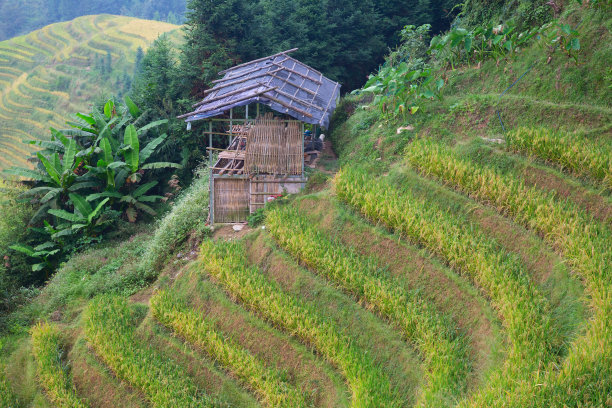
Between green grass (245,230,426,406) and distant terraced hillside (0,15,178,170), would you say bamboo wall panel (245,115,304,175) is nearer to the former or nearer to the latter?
green grass (245,230,426,406)

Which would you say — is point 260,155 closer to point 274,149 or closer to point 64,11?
point 274,149

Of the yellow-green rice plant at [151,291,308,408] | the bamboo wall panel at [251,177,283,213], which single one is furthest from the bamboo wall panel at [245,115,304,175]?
the yellow-green rice plant at [151,291,308,408]

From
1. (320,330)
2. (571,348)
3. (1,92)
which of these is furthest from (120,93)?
(571,348)

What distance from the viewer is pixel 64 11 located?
4356 cm

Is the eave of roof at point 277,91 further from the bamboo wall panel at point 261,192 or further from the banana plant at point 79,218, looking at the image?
the banana plant at point 79,218

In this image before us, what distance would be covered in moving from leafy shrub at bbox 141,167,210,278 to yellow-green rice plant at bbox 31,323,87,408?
200cm

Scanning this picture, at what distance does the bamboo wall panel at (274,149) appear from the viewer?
9.46 meters

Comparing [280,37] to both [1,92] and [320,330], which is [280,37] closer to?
[320,330]

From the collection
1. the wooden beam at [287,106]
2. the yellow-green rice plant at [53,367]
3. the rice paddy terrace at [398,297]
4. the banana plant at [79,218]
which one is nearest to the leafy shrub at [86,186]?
the banana plant at [79,218]

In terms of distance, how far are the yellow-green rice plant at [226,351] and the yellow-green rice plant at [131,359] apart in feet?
1.70

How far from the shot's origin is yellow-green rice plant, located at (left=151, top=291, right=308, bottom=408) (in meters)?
6.02

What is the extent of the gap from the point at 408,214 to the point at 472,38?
491 centimetres

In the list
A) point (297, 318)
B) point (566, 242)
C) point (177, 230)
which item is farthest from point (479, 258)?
point (177, 230)

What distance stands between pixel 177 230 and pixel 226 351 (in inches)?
155
